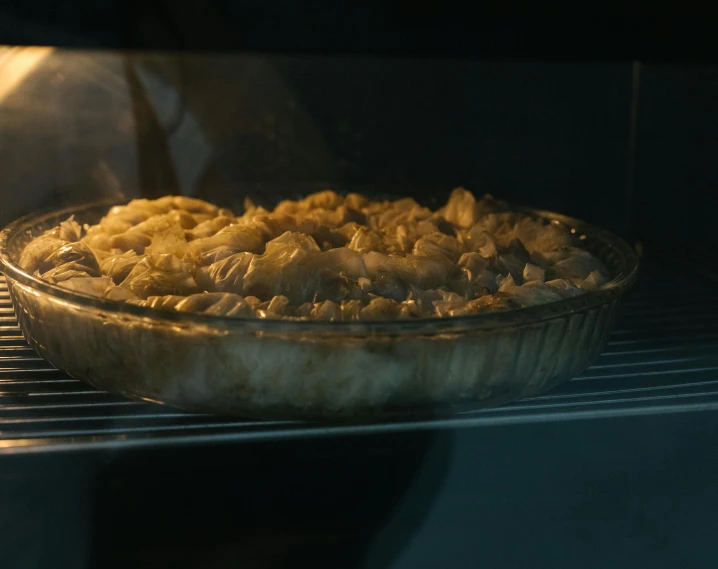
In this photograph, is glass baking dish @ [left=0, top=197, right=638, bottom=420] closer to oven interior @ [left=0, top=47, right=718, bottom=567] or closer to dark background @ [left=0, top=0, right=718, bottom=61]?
oven interior @ [left=0, top=47, right=718, bottom=567]

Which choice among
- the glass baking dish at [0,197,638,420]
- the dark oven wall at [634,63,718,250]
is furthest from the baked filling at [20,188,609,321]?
the dark oven wall at [634,63,718,250]

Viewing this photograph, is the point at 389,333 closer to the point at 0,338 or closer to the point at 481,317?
the point at 481,317

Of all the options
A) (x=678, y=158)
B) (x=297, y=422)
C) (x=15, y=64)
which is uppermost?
(x=15, y=64)

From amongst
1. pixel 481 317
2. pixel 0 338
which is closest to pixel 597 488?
pixel 481 317

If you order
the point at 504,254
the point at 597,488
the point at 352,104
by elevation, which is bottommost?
the point at 597,488

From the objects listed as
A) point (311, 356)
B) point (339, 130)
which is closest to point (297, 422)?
point (311, 356)

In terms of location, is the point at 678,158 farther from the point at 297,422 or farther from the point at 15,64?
the point at 15,64
